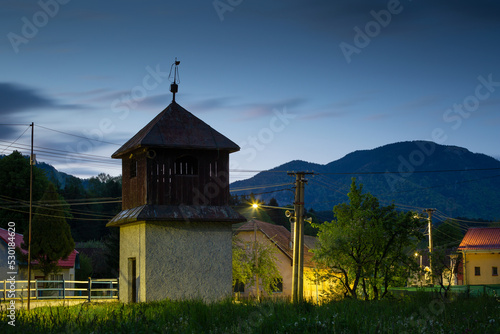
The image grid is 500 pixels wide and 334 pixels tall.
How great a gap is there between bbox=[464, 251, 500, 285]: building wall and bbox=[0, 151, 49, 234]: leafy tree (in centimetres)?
4372

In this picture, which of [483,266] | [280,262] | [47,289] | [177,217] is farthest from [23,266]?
[483,266]

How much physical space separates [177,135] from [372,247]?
13.9 m

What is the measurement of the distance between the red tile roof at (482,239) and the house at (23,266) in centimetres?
3695

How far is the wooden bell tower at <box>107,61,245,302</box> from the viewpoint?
85.3 ft

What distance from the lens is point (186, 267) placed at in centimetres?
2620

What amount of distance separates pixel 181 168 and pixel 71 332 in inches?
641

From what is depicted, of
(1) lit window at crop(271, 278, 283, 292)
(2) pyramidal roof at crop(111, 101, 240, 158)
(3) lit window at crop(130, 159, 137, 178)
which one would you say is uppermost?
(2) pyramidal roof at crop(111, 101, 240, 158)

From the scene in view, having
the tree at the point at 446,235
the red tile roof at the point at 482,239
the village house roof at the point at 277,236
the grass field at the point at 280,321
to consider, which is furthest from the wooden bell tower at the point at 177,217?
the tree at the point at 446,235

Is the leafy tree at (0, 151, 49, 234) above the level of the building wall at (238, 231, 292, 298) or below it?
above

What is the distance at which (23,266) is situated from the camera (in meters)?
51.3

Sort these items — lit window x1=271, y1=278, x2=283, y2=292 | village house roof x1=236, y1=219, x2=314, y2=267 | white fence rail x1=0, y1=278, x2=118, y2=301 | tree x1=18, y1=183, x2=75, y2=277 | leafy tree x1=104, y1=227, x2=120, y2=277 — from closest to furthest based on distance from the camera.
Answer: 1. white fence rail x1=0, y1=278, x2=118, y2=301
2. tree x1=18, y1=183, x2=75, y2=277
3. lit window x1=271, y1=278, x2=283, y2=292
4. village house roof x1=236, y1=219, x2=314, y2=267
5. leafy tree x1=104, y1=227, x2=120, y2=277

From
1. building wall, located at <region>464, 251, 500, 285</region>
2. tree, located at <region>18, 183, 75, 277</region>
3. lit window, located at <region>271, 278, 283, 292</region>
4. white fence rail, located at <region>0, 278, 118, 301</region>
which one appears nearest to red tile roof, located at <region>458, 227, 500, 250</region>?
building wall, located at <region>464, 251, 500, 285</region>

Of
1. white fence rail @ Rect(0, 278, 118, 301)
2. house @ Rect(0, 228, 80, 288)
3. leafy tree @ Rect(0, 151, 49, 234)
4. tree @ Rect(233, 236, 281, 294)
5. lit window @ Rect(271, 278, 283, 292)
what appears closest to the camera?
white fence rail @ Rect(0, 278, 118, 301)

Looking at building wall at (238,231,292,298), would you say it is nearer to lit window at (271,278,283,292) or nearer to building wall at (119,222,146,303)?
lit window at (271,278,283,292)
